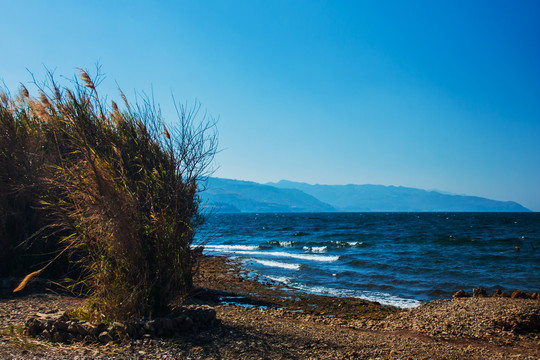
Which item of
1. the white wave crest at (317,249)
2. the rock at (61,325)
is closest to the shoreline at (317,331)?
the rock at (61,325)

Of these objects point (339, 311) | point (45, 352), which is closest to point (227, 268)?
point (339, 311)

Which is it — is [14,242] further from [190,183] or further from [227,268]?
[227,268]

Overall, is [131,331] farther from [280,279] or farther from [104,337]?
[280,279]

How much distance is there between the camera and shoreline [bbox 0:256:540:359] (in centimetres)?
528

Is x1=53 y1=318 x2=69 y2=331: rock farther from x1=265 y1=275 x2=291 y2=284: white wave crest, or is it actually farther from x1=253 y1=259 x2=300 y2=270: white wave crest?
x1=253 y1=259 x2=300 y2=270: white wave crest

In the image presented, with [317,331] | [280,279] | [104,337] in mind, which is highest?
[104,337]

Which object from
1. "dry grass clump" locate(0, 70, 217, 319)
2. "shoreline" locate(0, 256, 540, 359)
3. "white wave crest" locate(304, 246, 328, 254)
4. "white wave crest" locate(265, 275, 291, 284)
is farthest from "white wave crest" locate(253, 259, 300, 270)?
"dry grass clump" locate(0, 70, 217, 319)

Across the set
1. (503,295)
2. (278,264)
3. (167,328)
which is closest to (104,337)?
(167,328)

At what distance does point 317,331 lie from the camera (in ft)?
24.6

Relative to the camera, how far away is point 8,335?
5.55m

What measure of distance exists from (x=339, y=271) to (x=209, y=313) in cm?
1320

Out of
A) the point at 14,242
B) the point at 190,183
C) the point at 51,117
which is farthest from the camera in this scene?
the point at 14,242

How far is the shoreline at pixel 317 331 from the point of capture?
17.3ft

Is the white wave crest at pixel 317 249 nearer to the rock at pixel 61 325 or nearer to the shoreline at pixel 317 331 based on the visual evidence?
the shoreline at pixel 317 331
